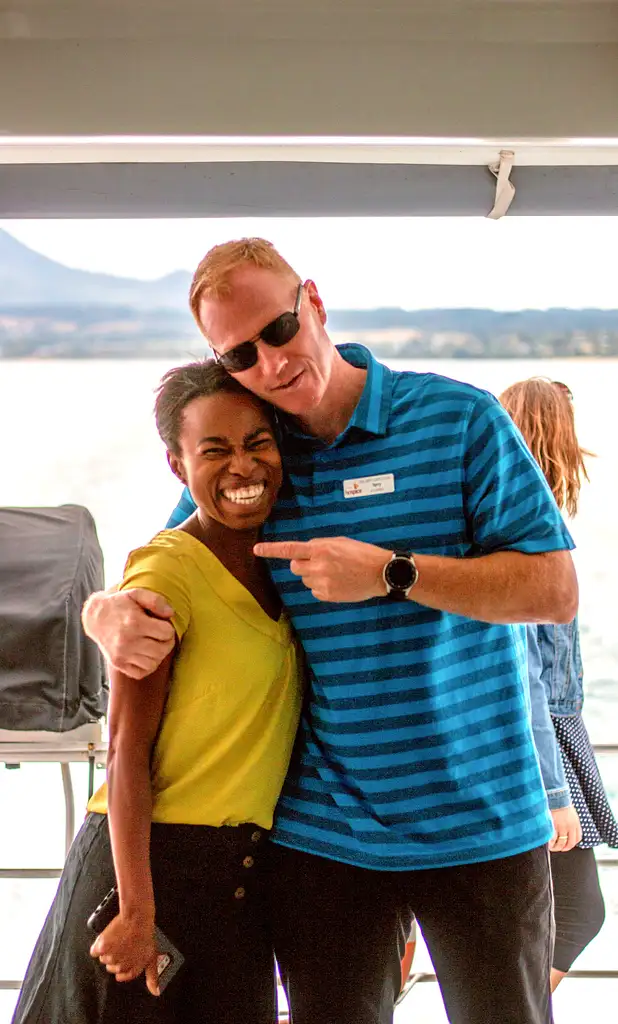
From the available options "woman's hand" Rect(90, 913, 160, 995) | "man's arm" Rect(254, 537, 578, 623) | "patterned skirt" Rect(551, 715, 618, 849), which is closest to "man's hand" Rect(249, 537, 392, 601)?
"man's arm" Rect(254, 537, 578, 623)

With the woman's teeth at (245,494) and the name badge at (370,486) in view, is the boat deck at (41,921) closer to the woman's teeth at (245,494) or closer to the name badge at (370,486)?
the name badge at (370,486)

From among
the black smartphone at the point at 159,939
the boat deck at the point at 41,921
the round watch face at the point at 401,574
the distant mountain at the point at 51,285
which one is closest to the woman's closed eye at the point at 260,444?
the round watch face at the point at 401,574

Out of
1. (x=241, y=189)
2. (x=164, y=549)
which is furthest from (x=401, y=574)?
(x=241, y=189)

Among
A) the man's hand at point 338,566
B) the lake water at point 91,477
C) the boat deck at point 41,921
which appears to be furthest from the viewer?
the lake water at point 91,477

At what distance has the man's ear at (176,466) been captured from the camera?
1.50m

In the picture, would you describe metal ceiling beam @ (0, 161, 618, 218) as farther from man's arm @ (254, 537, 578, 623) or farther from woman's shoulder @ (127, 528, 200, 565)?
man's arm @ (254, 537, 578, 623)

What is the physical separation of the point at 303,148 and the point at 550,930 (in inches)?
69.5

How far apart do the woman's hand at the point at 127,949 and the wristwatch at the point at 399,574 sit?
623 mm

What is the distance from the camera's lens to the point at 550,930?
4.81 feet

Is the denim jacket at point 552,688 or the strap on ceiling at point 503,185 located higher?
the strap on ceiling at point 503,185

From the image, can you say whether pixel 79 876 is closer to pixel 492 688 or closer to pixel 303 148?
pixel 492 688

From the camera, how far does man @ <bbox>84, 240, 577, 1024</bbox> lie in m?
1.39

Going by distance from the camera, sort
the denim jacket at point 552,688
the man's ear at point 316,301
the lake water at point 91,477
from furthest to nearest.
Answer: the lake water at point 91,477 < the denim jacket at point 552,688 < the man's ear at point 316,301

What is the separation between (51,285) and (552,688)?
256 centimetres
